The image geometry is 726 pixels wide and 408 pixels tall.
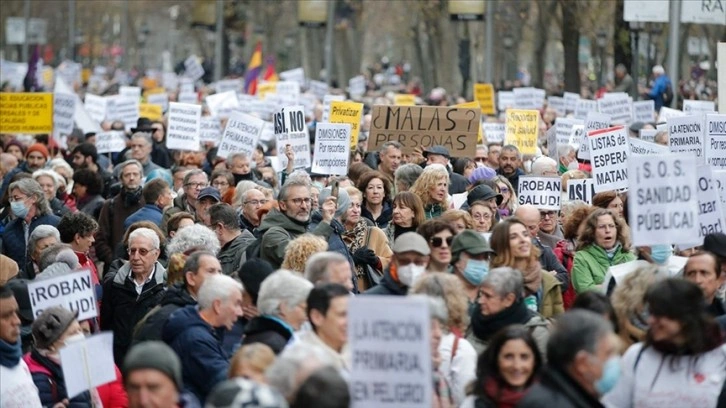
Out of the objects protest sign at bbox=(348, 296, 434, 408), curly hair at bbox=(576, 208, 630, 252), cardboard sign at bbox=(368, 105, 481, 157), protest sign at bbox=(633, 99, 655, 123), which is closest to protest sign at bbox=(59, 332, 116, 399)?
protest sign at bbox=(348, 296, 434, 408)

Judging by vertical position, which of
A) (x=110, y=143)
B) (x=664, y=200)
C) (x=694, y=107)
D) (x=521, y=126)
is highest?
(x=694, y=107)

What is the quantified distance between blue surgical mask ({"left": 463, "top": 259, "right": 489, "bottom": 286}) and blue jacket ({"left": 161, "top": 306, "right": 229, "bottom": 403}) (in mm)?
1855

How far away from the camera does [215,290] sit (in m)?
9.55

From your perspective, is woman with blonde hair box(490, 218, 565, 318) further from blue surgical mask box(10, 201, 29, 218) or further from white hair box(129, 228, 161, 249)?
blue surgical mask box(10, 201, 29, 218)

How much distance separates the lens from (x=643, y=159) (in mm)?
10367

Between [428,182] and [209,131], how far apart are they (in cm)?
1100

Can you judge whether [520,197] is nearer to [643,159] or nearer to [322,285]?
[643,159]

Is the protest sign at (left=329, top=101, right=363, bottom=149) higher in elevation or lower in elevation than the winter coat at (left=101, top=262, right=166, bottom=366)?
higher

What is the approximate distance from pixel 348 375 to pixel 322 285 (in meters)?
0.76

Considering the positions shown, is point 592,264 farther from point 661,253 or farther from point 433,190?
point 433,190

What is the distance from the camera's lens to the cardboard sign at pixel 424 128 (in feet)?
65.4

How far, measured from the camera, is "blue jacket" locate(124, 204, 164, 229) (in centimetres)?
1513

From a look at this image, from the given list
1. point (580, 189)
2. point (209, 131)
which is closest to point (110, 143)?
point (209, 131)

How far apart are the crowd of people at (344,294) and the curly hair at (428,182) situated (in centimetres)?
1
